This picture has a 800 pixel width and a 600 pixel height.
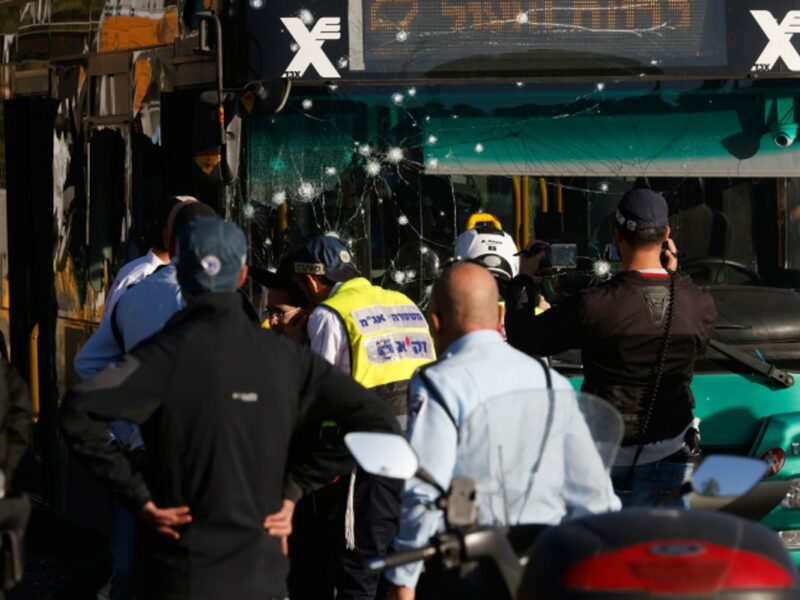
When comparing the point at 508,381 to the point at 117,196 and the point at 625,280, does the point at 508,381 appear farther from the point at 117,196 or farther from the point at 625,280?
the point at 117,196

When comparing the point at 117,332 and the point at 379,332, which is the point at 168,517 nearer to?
the point at 117,332

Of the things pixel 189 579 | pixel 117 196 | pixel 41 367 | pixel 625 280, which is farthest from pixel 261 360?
pixel 41 367

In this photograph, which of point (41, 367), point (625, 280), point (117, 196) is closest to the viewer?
point (625, 280)

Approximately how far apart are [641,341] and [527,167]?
1.70 metres

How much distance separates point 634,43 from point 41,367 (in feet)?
13.0

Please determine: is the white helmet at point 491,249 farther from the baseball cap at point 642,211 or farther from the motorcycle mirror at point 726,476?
the motorcycle mirror at point 726,476

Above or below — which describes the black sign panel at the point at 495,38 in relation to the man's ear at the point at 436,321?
above

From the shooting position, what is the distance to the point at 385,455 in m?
3.91

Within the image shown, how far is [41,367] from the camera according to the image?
999 cm

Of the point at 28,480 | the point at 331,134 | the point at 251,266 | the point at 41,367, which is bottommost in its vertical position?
the point at 28,480

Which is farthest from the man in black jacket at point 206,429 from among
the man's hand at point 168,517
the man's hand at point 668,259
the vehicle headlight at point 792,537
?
the vehicle headlight at point 792,537

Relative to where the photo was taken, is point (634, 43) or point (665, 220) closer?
point (665, 220)

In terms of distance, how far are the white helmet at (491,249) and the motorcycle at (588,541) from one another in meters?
3.14

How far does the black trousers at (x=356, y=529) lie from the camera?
7.08 metres
